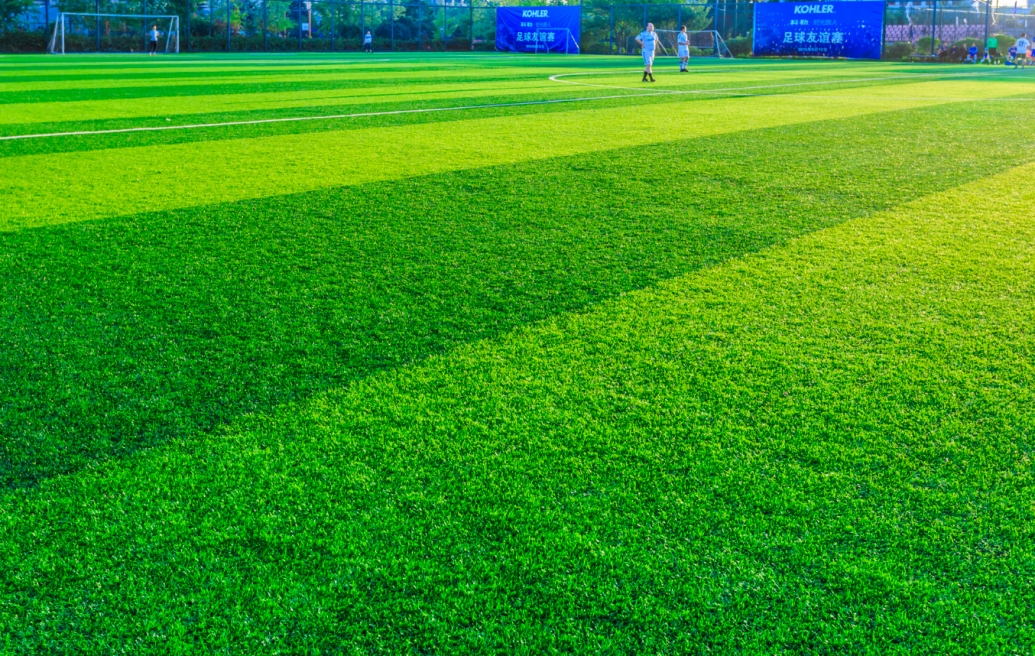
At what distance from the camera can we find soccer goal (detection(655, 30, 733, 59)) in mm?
40188

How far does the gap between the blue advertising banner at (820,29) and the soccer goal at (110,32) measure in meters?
23.3

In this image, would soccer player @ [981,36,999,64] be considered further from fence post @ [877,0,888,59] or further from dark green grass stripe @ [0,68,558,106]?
dark green grass stripe @ [0,68,558,106]

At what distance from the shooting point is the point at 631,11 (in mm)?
43594

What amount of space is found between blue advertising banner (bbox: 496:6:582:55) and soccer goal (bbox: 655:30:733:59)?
402cm

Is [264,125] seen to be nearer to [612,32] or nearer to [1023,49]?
[1023,49]

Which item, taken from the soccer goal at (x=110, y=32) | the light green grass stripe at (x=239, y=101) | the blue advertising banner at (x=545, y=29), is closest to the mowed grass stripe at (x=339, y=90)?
the light green grass stripe at (x=239, y=101)

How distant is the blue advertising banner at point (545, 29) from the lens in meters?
42.1

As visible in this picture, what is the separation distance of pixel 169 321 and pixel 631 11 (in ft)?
142

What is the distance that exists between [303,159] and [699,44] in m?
36.9

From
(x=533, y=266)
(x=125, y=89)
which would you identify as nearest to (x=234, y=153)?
(x=533, y=266)

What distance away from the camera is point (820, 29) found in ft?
120

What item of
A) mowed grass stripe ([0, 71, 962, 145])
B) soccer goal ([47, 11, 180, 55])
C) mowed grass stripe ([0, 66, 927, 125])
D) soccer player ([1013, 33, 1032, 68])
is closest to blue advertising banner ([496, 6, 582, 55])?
soccer goal ([47, 11, 180, 55])

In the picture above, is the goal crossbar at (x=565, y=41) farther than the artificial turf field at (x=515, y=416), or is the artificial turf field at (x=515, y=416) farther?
the goal crossbar at (x=565, y=41)

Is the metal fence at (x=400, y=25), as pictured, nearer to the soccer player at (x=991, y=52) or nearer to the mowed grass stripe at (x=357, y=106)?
Result: the soccer player at (x=991, y=52)
